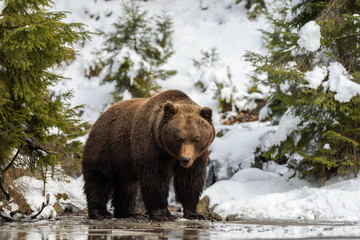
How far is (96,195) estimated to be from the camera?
318 inches

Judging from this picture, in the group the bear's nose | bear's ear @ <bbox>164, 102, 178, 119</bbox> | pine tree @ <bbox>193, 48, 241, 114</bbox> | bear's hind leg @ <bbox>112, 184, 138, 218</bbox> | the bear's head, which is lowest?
bear's hind leg @ <bbox>112, 184, 138, 218</bbox>

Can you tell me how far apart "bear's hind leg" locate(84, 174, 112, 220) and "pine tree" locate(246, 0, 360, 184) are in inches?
144

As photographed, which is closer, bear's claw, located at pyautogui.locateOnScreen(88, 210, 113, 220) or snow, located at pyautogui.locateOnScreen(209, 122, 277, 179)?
bear's claw, located at pyautogui.locateOnScreen(88, 210, 113, 220)

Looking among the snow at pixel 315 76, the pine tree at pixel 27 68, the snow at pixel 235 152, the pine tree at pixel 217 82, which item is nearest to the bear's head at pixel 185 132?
the pine tree at pixel 27 68

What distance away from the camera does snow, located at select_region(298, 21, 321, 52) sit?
9.39 meters

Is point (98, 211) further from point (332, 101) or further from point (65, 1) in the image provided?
point (65, 1)

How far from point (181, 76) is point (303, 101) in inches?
555

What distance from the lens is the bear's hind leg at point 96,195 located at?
26.4 ft

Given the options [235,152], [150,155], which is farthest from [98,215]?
[235,152]

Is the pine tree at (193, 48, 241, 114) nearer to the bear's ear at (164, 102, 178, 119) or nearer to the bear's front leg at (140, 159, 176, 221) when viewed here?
the bear's front leg at (140, 159, 176, 221)

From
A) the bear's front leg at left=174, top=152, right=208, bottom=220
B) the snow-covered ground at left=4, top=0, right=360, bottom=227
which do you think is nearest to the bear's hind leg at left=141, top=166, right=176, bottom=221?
the bear's front leg at left=174, top=152, right=208, bottom=220

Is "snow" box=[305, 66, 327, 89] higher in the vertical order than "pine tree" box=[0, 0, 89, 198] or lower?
higher

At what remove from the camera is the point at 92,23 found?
94.9 ft

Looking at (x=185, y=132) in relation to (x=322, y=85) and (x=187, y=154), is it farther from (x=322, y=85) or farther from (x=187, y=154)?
(x=322, y=85)
